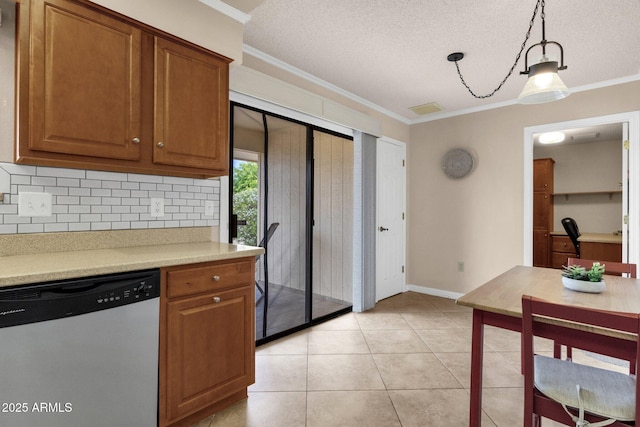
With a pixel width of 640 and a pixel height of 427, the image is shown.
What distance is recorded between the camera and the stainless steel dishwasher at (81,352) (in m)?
1.12

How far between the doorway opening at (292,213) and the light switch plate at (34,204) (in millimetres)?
1105

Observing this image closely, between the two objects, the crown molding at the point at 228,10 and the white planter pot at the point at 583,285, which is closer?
the white planter pot at the point at 583,285

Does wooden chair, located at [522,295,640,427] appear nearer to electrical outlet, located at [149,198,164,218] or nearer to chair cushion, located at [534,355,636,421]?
chair cushion, located at [534,355,636,421]

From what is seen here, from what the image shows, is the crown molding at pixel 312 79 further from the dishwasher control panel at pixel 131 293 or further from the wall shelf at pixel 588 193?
the wall shelf at pixel 588 193

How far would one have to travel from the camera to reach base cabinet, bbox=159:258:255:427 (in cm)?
155

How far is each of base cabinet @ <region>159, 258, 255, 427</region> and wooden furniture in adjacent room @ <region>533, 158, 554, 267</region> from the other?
19.7 feet

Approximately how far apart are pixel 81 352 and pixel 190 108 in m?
1.32

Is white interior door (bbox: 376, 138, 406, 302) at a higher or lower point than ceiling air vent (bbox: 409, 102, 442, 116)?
lower

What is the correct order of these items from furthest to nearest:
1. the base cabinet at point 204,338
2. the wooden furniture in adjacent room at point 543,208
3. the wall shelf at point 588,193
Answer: the wooden furniture in adjacent room at point 543,208
the wall shelf at point 588,193
the base cabinet at point 204,338

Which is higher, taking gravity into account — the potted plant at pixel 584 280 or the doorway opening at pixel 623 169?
the doorway opening at pixel 623 169

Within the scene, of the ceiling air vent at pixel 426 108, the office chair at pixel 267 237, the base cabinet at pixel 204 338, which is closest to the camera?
the base cabinet at pixel 204 338

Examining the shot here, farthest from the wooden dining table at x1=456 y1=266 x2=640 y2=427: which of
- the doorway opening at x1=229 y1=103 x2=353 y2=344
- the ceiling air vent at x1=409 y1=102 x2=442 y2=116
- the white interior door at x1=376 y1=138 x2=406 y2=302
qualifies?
the ceiling air vent at x1=409 y1=102 x2=442 y2=116

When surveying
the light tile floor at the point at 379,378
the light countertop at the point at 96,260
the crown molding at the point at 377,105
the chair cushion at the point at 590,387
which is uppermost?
the crown molding at the point at 377,105

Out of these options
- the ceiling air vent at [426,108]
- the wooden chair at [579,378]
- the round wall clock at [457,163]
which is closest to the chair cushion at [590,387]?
the wooden chair at [579,378]
